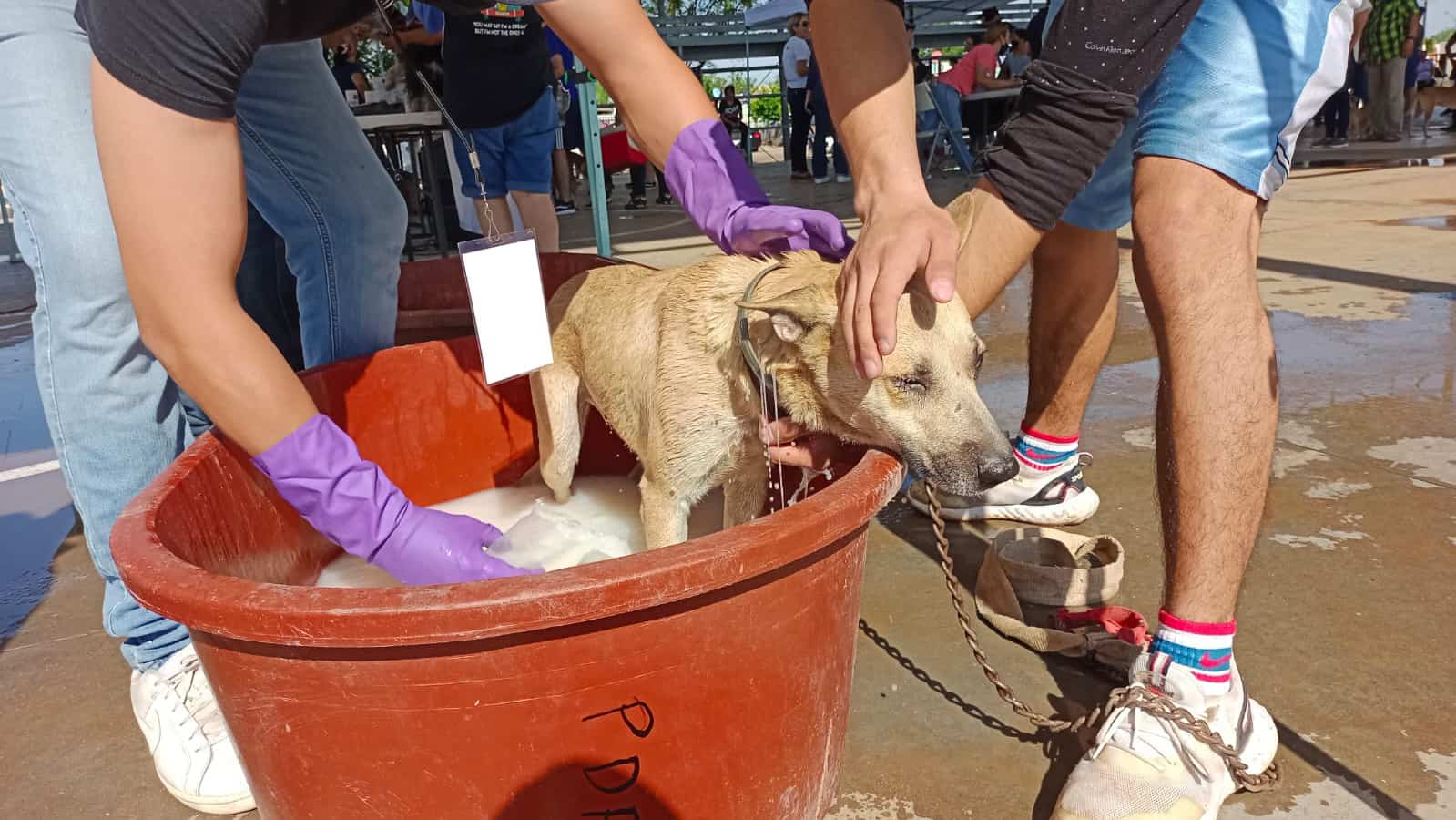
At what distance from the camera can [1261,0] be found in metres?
1.81

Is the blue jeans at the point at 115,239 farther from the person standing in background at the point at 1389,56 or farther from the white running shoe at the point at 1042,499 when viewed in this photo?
the person standing in background at the point at 1389,56

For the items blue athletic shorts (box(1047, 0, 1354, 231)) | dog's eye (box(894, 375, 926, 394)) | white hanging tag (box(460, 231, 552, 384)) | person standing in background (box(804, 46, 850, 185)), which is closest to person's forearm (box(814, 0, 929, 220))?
dog's eye (box(894, 375, 926, 394))

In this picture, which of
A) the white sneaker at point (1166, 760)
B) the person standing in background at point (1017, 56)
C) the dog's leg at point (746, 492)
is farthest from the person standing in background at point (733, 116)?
the white sneaker at point (1166, 760)

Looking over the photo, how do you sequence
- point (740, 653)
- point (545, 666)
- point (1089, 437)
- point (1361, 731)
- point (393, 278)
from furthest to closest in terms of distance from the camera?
1. point (1089, 437)
2. point (393, 278)
3. point (1361, 731)
4. point (740, 653)
5. point (545, 666)

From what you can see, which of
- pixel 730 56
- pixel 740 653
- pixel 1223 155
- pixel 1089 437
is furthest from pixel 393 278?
pixel 730 56

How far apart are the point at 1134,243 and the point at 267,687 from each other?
1.77 meters

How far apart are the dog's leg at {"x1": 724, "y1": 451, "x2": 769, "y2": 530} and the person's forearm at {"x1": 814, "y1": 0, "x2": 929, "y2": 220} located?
26.9 inches

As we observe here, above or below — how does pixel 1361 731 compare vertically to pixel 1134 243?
below

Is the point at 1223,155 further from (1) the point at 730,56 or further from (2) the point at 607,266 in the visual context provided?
(1) the point at 730,56

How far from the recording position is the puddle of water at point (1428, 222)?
7.02 m

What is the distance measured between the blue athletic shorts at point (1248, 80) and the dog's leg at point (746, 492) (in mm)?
1123

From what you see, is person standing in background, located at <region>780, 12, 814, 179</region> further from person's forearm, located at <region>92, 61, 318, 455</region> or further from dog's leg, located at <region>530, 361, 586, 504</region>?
person's forearm, located at <region>92, 61, 318, 455</region>

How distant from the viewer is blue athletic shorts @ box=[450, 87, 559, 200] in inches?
232

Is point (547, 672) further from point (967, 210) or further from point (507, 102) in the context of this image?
point (507, 102)
